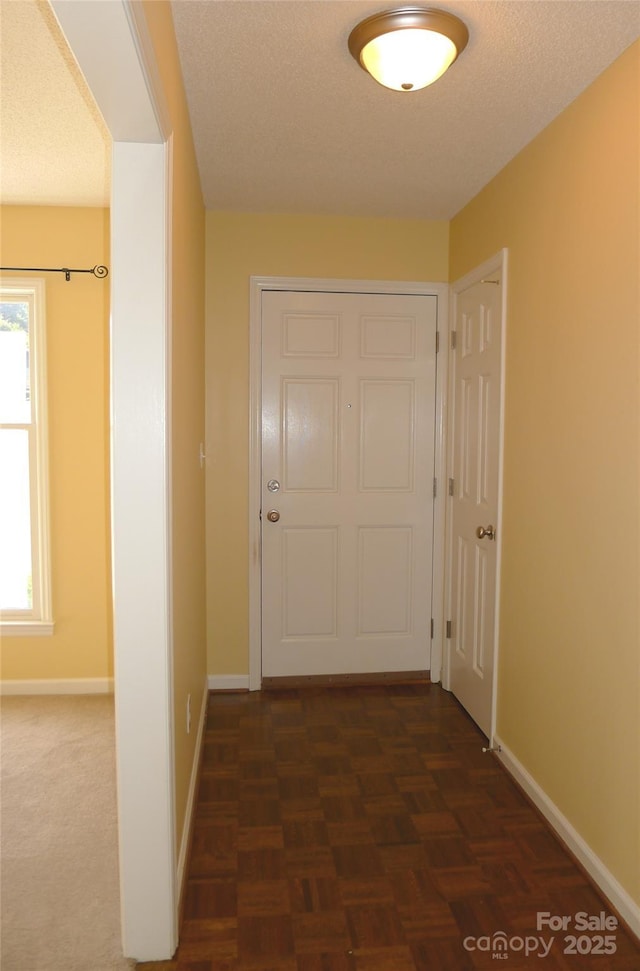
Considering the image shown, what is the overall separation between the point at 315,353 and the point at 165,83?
1.90 metres

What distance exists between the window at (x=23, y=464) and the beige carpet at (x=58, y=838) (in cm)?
50

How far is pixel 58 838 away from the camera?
89.8 inches

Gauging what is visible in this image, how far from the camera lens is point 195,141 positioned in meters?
2.54

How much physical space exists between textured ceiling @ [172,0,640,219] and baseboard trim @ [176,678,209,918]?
2.27 metres

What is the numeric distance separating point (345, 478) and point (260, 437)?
1.59 feet

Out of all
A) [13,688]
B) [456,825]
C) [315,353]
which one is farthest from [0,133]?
[456,825]

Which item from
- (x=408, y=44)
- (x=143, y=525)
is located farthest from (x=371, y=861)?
(x=408, y=44)

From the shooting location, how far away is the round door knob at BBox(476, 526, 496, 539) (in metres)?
2.88

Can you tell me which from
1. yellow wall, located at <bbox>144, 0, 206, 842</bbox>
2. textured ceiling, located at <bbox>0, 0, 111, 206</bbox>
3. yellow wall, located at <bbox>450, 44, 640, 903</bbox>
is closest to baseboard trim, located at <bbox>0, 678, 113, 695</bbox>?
yellow wall, located at <bbox>144, 0, 206, 842</bbox>

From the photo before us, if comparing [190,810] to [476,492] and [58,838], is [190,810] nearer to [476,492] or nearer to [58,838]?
[58,838]

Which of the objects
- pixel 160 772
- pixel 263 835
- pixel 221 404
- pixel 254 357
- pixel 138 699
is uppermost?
pixel 254 357

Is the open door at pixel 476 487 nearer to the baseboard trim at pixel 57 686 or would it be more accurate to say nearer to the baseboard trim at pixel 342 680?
the baseboard trim at pixel 342 680

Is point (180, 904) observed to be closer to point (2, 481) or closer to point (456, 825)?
point (456, 825)

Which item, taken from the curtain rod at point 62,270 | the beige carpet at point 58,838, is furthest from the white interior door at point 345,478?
the beige carpet at point 58,838
